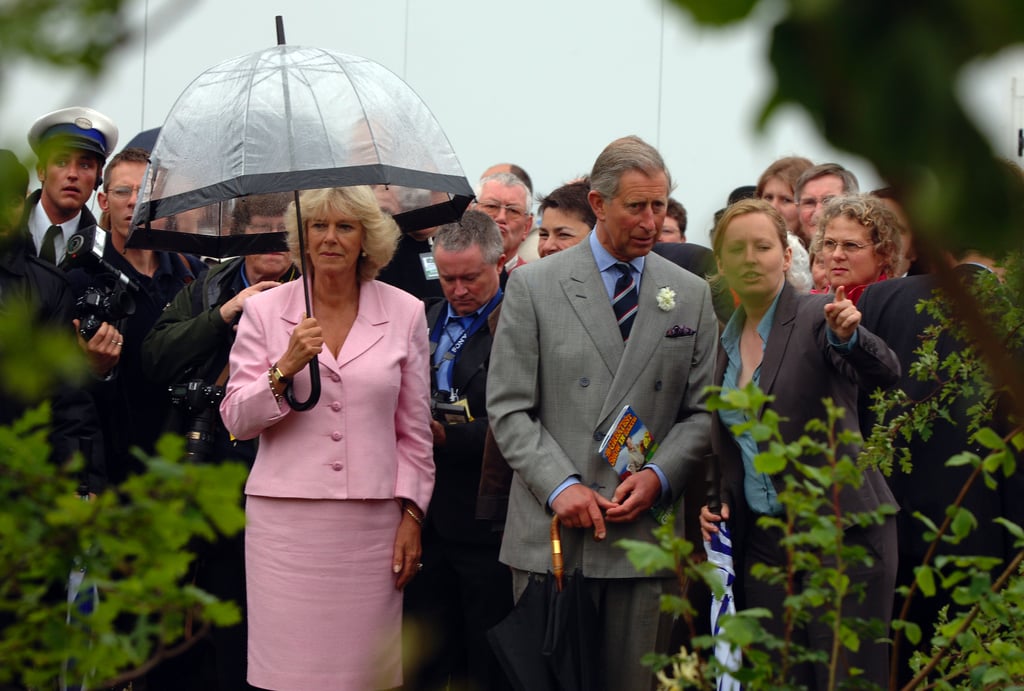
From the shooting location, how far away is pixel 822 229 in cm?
536

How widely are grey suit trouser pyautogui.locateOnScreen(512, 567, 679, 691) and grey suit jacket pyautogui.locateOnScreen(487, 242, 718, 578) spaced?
0.30 feet

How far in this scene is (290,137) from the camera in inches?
182

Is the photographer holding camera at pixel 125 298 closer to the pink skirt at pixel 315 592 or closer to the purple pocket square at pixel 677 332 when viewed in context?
the pink skirt at pixel 315 592

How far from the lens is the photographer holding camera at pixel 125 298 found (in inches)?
207

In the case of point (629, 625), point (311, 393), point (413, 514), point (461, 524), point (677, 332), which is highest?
point (677, 332)

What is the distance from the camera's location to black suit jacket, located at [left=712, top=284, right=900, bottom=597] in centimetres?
419

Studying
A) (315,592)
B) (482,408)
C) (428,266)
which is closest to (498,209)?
(428,266)

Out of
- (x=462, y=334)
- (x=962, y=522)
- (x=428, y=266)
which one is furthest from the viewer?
(x=428, y=266)

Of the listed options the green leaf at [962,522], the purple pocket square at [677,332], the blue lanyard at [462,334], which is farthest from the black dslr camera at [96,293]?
the green leaf at [962,522]

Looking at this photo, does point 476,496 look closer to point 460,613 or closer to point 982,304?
point 460,613

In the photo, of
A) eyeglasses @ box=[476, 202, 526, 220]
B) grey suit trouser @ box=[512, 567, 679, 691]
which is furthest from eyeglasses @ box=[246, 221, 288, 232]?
grey suit trouser @ box=[512, 567, 679, 691]

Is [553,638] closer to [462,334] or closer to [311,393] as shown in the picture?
[311,393]

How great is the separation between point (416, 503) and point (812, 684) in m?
1.40

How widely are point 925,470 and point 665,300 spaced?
104 centimetres
